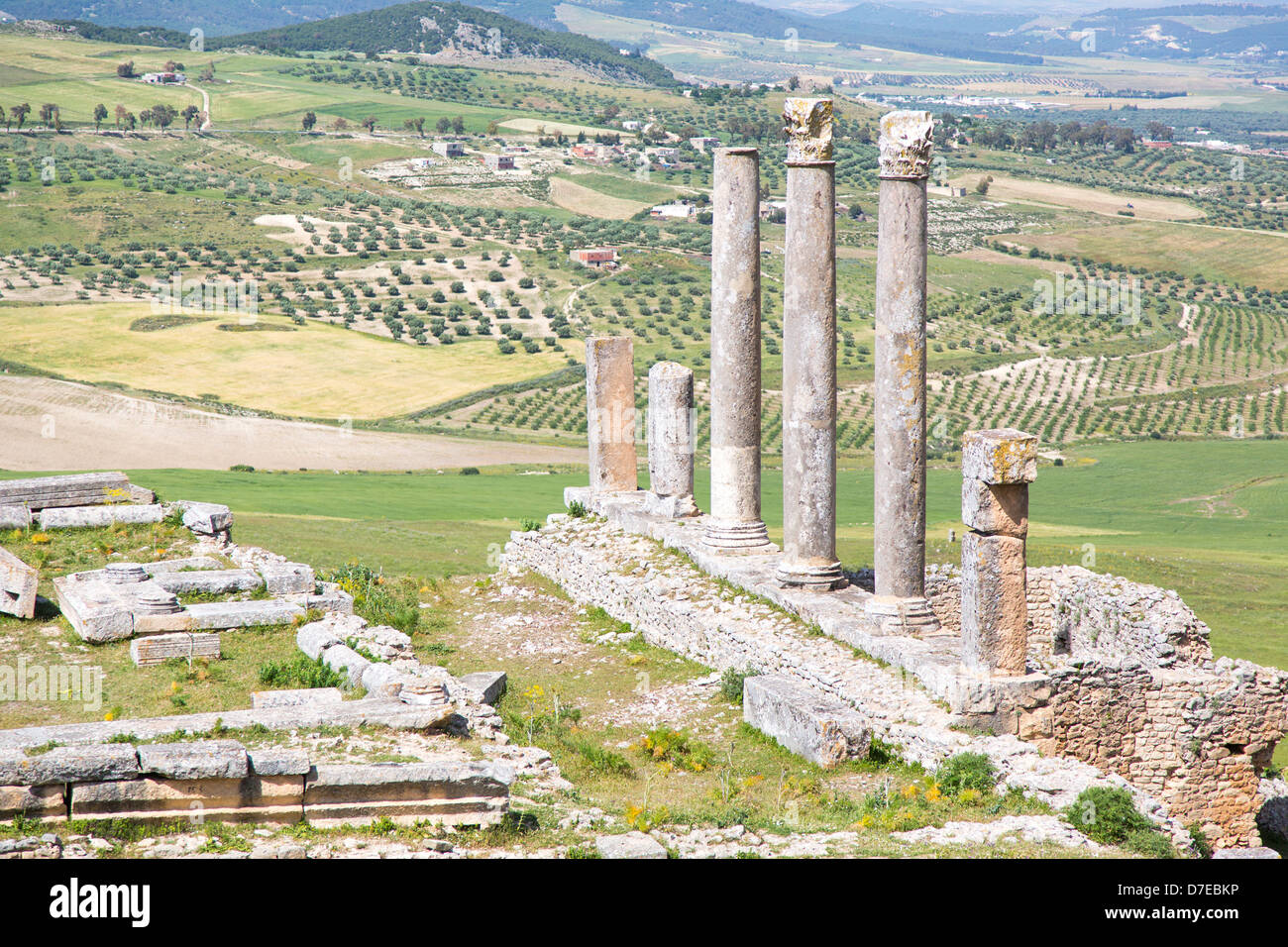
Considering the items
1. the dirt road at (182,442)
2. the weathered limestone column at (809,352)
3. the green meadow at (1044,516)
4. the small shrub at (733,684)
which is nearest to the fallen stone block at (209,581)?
the green meadow at (1044,516)

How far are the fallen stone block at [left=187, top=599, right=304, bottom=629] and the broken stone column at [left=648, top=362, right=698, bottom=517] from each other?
7.46 meters

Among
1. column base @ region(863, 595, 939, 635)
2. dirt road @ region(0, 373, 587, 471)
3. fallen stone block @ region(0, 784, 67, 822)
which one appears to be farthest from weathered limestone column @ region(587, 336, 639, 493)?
dirt road @ region(0, 373, 587, 471)

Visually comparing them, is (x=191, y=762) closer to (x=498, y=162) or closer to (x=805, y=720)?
(x=805, y=720)

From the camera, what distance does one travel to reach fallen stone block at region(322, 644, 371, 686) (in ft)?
57.4

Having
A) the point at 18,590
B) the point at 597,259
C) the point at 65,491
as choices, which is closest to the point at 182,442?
the point at 65,491

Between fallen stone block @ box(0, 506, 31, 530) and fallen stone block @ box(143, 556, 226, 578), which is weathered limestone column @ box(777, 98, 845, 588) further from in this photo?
fallen stone block @ box(0, 506, 31, 530)

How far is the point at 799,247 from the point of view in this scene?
2006 cm

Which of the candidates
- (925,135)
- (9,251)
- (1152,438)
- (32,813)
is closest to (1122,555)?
(925,135)

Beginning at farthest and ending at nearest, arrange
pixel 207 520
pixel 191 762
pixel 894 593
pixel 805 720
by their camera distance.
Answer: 1. pixel 207 520
2. pixel 894 593
3. pixel 805 720
4. pixel 191 762

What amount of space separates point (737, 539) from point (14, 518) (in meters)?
12.3

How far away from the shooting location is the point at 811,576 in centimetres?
2053

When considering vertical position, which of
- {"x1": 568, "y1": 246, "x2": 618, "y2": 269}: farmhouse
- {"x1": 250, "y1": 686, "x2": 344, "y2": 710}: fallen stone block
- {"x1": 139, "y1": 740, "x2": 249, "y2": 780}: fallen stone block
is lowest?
{"x1": 250, "y1": 686, "x2": 344, "y2": 710}: fallen stone block
